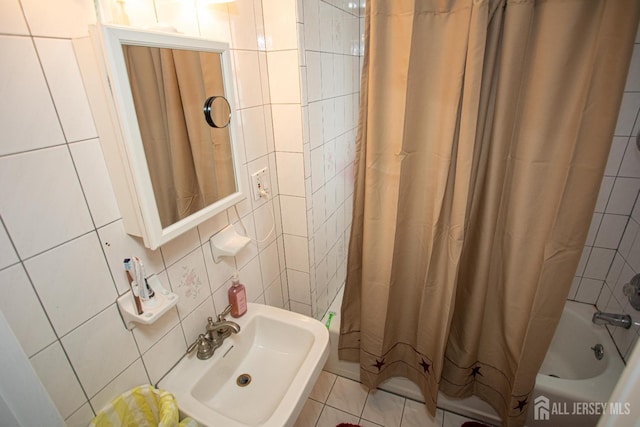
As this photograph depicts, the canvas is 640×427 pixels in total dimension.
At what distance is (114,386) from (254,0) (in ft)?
4.51

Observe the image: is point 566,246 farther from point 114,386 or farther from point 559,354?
point 114,386

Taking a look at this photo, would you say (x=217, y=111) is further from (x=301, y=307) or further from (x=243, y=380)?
(x=301, y=307)

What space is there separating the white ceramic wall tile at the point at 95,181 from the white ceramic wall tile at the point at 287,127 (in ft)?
2.50

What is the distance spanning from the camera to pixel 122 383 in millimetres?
909

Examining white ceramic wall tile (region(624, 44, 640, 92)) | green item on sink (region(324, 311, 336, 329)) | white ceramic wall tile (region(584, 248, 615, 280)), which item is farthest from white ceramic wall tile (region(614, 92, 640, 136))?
green item on sink (region(324, 311, 336, 329))

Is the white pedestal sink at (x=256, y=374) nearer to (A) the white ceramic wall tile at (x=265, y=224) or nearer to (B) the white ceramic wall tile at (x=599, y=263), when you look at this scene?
(A) the white ceramic wall tile at (x=265, y=224)

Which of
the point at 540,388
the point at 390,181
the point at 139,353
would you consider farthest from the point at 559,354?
the point at 139,353

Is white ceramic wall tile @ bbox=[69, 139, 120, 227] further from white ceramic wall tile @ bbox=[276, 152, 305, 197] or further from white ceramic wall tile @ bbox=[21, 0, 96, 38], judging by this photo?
white ceramic wall tile @ bbox=[276, 152, 305, 197]

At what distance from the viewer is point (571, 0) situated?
908 mm

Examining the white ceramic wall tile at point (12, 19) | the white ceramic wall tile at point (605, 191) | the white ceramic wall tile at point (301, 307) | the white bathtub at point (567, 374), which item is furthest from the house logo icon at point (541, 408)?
the white ceramic wall tile at point (12, 19)

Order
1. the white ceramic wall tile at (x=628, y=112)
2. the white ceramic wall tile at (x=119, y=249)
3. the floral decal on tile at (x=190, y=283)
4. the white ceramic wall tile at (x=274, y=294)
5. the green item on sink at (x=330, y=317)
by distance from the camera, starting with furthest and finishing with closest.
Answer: the green item on sink at (x=330, y=317), the white ceramic wall tile at (x=274, y=294), the white ceramic wall tile at (x=628, y=112), the floral decal on tile at (x=190, y=283), the white ceramic wall tile at (x=119, y=249)

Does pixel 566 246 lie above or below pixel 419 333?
above

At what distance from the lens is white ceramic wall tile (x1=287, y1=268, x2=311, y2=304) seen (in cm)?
171

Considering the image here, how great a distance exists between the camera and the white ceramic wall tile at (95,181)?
729 millimetres
